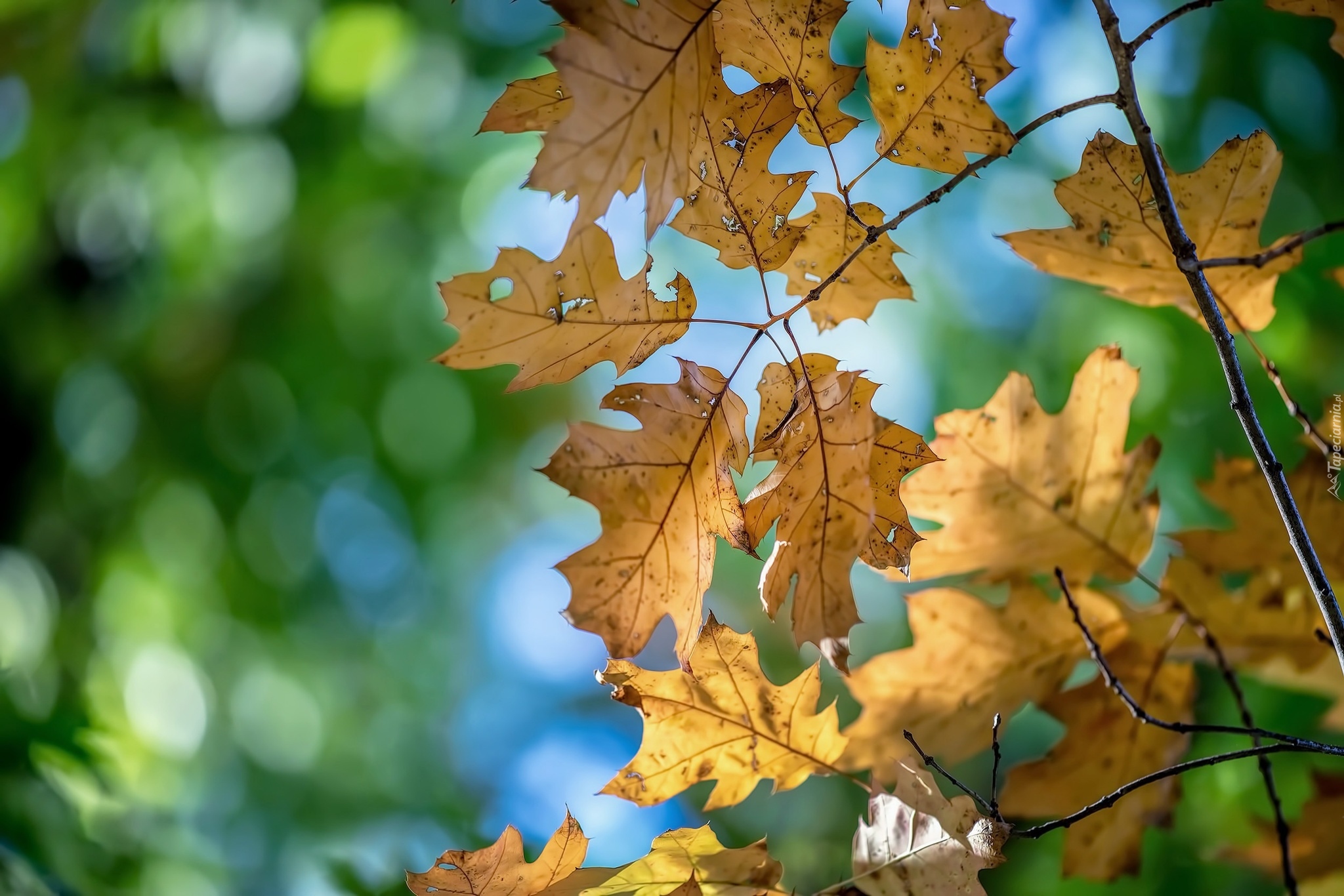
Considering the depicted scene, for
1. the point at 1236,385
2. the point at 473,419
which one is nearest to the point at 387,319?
the point at 473,419

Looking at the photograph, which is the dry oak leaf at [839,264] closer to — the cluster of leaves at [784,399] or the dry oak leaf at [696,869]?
the cluster of leaves at [784,399]

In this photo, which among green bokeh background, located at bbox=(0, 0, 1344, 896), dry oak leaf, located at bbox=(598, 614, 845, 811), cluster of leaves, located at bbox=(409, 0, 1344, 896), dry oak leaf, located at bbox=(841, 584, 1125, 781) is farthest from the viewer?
green bokeh background, located at bbox=(0, 0, 1344, 896)

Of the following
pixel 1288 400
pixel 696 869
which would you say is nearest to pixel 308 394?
pixel 696 869

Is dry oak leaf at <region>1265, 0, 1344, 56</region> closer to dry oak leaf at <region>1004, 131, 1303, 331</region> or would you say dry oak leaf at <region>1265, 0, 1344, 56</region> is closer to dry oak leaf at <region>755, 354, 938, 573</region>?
dry oak leaf at <region>1004, 131, 1303, 331</region>

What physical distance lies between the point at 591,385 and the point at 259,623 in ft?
4.39

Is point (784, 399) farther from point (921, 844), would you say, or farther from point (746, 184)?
point (921, 844)

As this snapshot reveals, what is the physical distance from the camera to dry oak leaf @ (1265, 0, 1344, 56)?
1.67 feet

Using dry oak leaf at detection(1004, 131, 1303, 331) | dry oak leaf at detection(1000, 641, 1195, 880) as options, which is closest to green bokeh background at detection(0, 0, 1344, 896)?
dry oak leaf at detection(1000, 641, 1195, 880)

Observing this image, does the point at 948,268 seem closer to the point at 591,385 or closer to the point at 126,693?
the point at 591,385

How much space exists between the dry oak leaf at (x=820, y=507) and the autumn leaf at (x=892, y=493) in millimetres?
26

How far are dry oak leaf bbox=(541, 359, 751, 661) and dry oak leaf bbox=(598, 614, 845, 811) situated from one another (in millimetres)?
55

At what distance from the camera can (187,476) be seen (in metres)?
2.75

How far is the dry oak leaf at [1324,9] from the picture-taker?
0.51m

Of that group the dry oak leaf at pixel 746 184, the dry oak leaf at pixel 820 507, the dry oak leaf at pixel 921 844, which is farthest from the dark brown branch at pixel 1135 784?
the dry oak leaf at pixel 746 184
